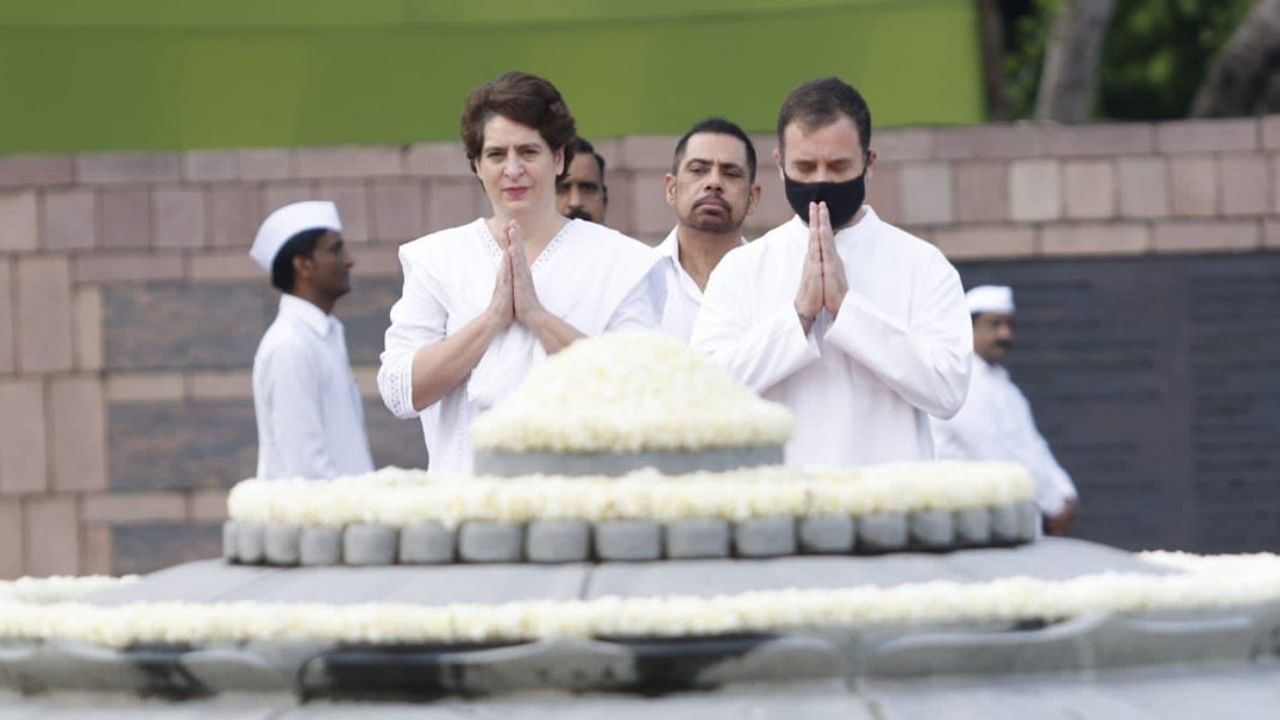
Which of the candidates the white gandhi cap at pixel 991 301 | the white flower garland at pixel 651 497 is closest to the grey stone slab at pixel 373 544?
the white flower garland at pixel 651 497

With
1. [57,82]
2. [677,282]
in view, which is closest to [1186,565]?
[677,282]

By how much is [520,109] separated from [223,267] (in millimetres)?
5958

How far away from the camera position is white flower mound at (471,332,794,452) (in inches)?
135

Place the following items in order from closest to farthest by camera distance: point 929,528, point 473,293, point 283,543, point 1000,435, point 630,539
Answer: point 630,539 → point 929,528 → point 283,543 → point 473,293 → point 1000,435

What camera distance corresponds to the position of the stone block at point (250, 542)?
Result: 3.57 m

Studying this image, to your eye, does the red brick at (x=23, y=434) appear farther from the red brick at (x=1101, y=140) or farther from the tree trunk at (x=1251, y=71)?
the tree trunk at (x=1251, y=71)

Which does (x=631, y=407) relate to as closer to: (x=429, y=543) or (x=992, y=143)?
(x=429, y=543)

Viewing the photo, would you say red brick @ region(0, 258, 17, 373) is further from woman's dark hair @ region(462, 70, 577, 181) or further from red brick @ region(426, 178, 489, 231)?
woman's dark hair @ region(462, 70, 577, 181)

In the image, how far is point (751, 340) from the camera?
4.51 meters

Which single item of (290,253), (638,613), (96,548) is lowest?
(96,548)

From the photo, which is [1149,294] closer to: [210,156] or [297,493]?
[210,156]

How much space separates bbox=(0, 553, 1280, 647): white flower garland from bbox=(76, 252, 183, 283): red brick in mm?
7260

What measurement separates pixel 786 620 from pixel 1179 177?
7.60 m

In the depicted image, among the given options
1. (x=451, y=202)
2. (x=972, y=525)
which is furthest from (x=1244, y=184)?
(x=972, y=525)
